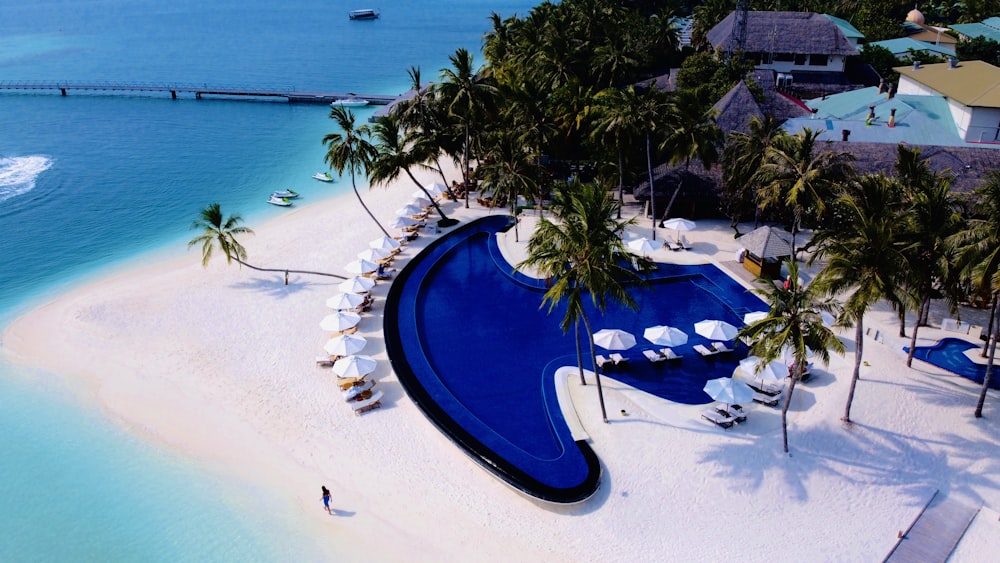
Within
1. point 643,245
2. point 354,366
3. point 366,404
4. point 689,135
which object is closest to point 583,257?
point 366,404

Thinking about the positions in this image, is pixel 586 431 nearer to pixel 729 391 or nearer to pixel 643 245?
pixel 729 391

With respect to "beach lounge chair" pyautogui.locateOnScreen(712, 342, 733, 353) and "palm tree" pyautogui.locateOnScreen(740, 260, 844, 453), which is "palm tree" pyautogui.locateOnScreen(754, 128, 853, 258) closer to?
"beach lounge chair" pyautogui.locateOnScreen(712, 342, 733, 353)


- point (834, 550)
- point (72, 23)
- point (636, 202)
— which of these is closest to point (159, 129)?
point (636, 202)

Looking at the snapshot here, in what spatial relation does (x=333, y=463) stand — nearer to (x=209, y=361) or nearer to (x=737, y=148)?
(x=209, y=361)

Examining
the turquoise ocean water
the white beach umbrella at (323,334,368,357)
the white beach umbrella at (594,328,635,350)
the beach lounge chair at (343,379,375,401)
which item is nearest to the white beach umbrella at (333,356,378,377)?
the beach lounge chair at (343,379,375,401)

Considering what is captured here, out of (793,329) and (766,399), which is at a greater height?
(793,329)

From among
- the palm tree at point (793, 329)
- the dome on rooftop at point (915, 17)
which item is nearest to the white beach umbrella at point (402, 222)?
the palm tree at point (793, 329)

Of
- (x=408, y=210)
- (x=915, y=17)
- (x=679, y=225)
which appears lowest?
(x=408, y=210)
